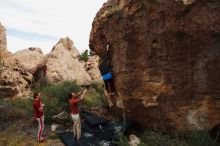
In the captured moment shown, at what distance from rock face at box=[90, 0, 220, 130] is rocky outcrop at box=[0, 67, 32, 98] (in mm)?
11701

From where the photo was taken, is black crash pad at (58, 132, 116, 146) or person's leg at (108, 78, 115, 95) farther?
person's leg at (108, 78, 115, 95)

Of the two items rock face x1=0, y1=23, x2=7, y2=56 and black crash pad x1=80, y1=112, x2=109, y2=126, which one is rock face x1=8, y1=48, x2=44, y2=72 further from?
black crash pad x1=80, y1=112, x2=109, y2=126

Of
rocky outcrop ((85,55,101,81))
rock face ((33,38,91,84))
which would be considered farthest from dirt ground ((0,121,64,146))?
rocky outcrop ((85,55,101,81))

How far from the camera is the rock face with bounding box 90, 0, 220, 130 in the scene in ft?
34.7

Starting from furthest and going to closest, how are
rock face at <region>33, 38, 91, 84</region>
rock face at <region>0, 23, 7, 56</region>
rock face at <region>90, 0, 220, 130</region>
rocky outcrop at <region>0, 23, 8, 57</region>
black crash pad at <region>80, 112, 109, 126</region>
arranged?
rock face at <region>0, 23, 7, 56</region> → rocky outcrop at <region>0, 23, 8, 57</region> → rock face at <region>33, 38, 91, 84</region> → black crash pad at <region>80, 112, 109, 126</region> → rock face at <region>90, 0, 220, 130</region>

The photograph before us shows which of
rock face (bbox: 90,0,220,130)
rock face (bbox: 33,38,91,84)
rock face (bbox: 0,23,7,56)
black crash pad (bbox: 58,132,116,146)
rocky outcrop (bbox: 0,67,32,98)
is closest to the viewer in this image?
rock face (bbox: 90,0,220,130)

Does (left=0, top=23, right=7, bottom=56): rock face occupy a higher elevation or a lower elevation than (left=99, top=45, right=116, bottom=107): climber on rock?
higher

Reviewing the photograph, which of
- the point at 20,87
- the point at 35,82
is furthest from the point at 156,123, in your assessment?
the point at 35,82

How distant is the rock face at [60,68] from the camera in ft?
84.2

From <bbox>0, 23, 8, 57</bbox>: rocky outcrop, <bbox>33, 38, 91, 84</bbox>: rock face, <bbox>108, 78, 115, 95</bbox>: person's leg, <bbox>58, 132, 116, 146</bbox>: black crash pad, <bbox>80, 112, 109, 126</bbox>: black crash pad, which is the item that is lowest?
<bbox>58, 132, 116, 146</bbox>: black crash pad

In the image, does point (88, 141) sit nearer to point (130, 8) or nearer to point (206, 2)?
point (130, 8)

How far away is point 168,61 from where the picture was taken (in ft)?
37.7

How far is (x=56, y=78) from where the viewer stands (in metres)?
25.5

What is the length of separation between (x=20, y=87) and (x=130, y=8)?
547 inches
